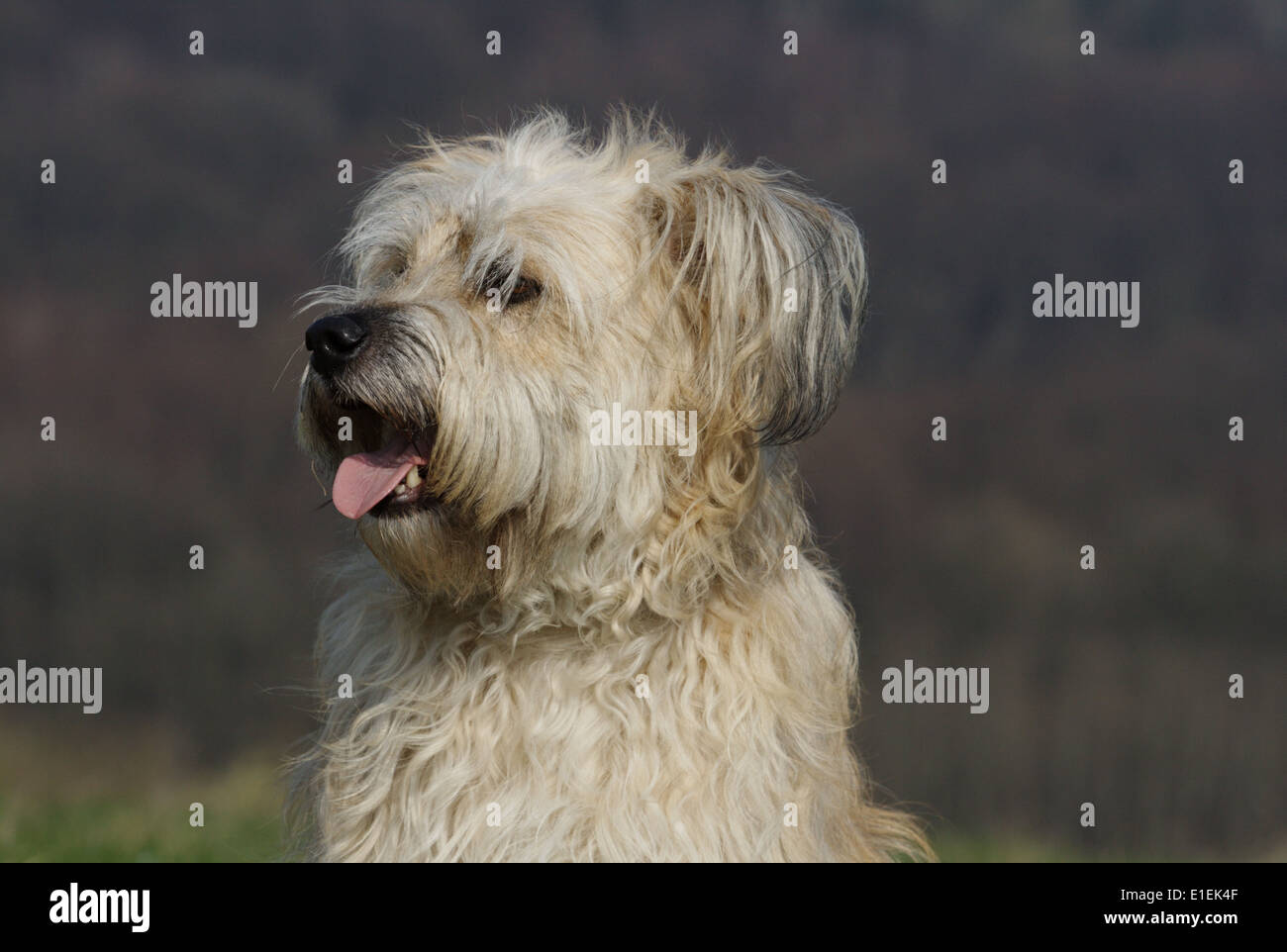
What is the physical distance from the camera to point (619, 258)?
A: 354cm

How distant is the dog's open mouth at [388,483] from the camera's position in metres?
3.34

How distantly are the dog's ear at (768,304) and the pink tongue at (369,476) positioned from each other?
782 millimetres

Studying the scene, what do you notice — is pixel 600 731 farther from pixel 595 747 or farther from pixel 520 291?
pixel 520 291

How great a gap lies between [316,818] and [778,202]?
83.1 inches

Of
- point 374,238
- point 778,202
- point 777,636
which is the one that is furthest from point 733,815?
point 374,238

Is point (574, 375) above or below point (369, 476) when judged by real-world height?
above

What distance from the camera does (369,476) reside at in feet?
11.1

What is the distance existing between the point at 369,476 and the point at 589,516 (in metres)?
0.56

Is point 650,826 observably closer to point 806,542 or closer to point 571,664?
point 571,664

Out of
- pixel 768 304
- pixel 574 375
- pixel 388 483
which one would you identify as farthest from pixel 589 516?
pixel 768 304

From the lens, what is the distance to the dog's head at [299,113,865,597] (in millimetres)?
3275

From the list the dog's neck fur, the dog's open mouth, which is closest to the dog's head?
the dog's open mouth

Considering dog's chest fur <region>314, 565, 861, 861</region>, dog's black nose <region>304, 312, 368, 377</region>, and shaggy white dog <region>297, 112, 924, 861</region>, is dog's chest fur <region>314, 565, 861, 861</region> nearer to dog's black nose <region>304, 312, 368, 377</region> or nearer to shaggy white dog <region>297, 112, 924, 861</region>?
shaggy white dog <region>297, 112, 924, 861</region>
